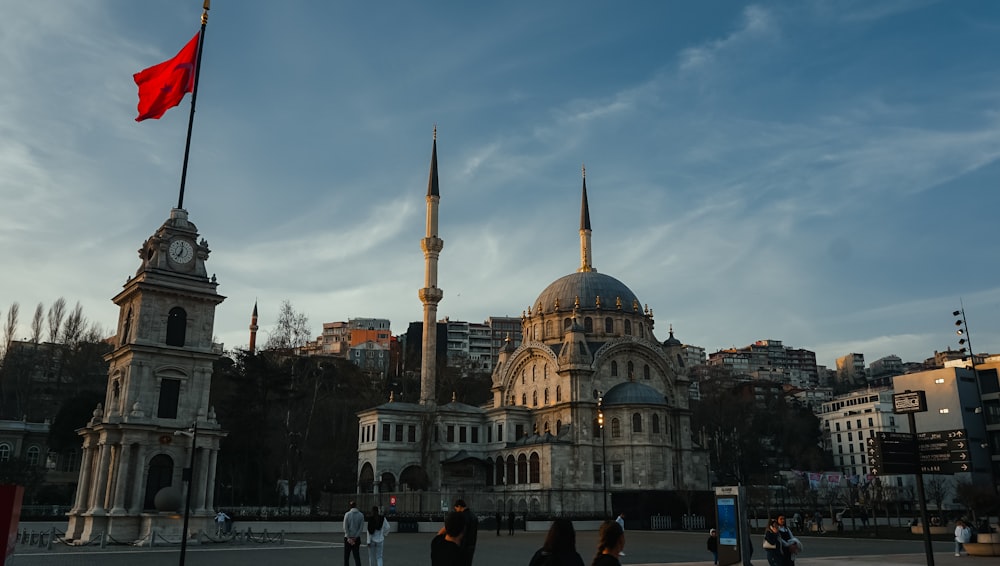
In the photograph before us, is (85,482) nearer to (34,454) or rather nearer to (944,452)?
(944,452)

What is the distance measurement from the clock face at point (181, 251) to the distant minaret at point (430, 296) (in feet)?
82.4

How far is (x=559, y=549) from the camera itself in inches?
214

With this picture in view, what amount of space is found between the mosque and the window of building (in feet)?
67.4

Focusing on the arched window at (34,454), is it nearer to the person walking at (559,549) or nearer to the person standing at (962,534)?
the person standing at (962,534)

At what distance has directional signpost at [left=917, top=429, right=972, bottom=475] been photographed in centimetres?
1293

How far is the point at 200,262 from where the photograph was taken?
31359 millimetres

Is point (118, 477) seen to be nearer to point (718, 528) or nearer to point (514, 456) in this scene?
point (718, 528)

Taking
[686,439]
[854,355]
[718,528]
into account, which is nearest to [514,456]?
[686,439]

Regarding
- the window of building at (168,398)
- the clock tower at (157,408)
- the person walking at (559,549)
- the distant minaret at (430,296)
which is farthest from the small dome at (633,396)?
the person walking at (559,549)

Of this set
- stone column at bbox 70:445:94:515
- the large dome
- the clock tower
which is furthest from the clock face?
the large dome

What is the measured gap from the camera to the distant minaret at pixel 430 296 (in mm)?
55594

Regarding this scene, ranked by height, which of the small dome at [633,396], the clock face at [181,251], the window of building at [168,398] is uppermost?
the clock face at [181,251]

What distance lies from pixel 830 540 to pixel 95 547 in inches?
1092

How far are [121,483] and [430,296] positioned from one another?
99.0ft
